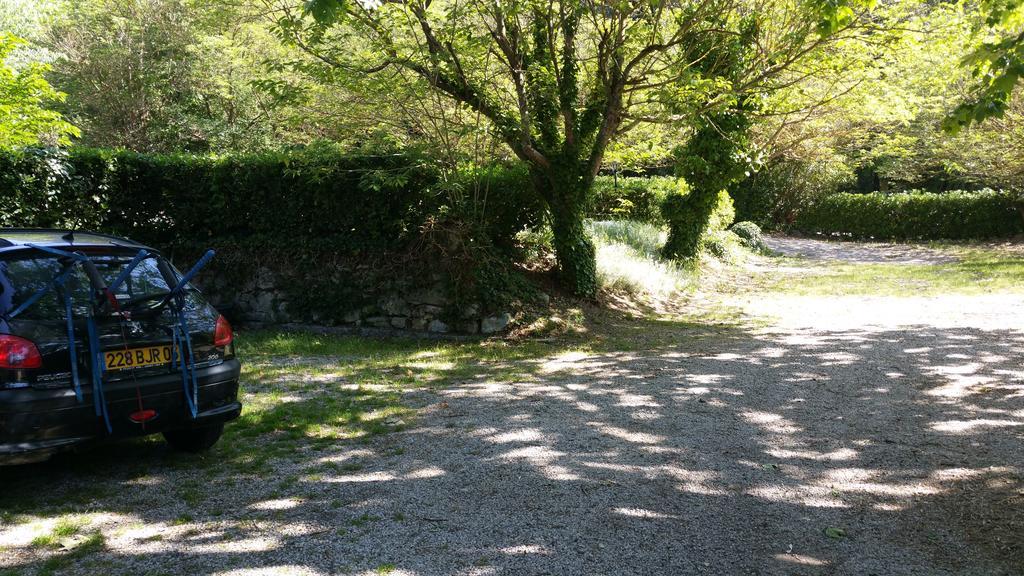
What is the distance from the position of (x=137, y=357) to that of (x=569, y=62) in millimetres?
8229

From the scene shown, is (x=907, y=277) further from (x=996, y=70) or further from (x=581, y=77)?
(x=996, y=70)

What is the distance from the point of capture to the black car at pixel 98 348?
162 inches

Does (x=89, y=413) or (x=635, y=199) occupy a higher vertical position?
(x=635, y=199)

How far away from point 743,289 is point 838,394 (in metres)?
9.28

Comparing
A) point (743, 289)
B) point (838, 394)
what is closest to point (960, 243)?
point (743, 289)

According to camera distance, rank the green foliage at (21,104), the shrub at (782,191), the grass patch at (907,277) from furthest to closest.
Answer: the shrub at (782,191) → the grass patch at (907,277) → the green foliage at (21,104)

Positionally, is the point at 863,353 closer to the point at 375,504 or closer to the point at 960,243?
the point at 375,504

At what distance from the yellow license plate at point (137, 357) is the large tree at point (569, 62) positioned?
5.64 m

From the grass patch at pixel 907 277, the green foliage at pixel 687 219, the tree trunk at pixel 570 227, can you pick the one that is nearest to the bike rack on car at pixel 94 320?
the tree trunk at pixel 570 227

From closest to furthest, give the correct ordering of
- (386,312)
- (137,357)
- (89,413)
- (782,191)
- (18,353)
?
(18,353)
(89,413)
(137,357)
(386,312)
(782,191)

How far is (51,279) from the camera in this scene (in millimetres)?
4461

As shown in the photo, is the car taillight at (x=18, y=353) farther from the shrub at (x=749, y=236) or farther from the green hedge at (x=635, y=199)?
the shrub at (x=749, y=236)

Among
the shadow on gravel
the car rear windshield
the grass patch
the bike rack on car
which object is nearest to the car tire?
the shadow on gravel

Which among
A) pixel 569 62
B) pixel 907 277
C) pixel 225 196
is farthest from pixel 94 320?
pixel 907 277
